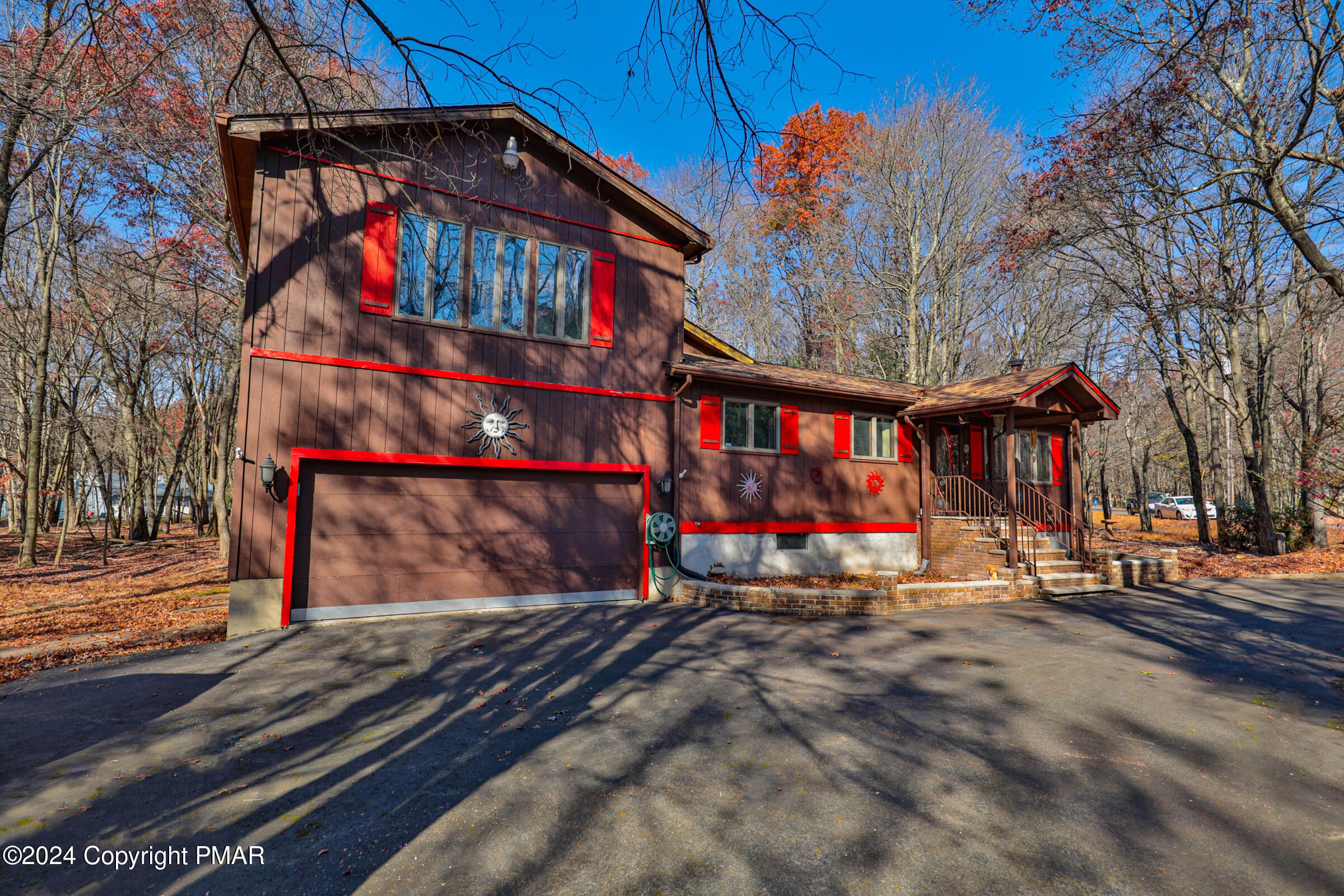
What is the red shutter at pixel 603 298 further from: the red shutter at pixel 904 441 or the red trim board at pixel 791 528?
the red shutter at pixel 904 441

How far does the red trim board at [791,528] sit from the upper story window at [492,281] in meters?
4.14

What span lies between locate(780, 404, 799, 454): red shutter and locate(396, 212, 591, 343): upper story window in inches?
181

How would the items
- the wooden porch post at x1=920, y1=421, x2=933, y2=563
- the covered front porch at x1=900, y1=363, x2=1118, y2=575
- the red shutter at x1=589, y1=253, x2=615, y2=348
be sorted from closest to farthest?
the red shutter at x1=589, y1=253, x2=615, y2=348, the covered front porch at x1=900, y1=363, x2=1118, y2=575, the wooden porch post at x1=920, y1=421, x2=933, y2=563

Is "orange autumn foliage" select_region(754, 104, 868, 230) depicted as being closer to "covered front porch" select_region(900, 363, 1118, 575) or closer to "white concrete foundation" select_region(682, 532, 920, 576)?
"covered front porch" select_region(900, 363, 1118, 575)

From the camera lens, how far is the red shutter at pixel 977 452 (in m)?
14.8

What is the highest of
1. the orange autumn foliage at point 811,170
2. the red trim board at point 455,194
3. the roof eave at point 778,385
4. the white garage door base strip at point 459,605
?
the orange autumn foliage at point 811,170

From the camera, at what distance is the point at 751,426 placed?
12.4m

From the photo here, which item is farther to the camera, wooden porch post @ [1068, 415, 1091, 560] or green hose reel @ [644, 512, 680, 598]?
wooden porch post @ [1068, 415, 1091, 560]

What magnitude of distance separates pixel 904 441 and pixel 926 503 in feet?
4.98

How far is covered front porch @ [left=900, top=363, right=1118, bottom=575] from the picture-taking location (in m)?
12.0

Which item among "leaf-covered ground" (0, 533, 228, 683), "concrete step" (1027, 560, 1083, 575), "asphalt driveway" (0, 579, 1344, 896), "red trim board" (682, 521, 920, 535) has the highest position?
"red trim board" (682, 521, 920, 535)

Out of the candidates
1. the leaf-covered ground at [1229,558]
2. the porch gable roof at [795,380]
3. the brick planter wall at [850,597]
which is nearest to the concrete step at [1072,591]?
the brick planter wall at [850,597]

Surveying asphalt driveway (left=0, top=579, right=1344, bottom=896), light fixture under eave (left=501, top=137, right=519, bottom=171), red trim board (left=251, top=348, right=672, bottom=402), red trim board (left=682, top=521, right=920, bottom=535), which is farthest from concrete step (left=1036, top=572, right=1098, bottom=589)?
light fixture under eave (left=501, top=137, right=519, bottom=171)

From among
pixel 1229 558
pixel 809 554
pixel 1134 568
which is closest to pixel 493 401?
pixel 809 554
